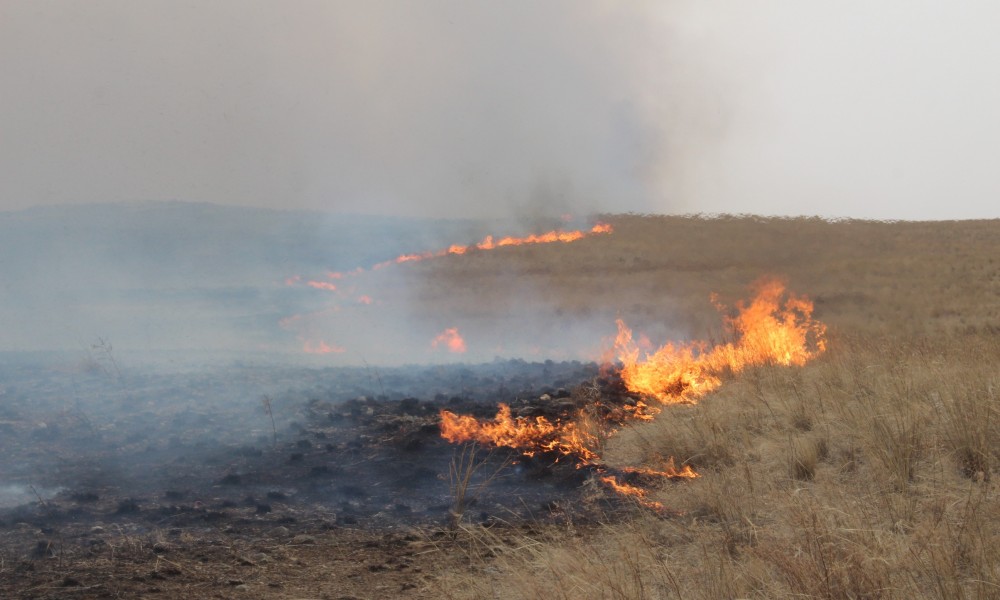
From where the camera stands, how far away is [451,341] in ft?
71.0

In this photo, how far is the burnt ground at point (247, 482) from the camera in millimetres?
5391

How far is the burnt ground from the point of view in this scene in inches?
212

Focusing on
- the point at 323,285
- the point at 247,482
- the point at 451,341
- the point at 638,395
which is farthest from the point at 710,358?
the point at 323,285

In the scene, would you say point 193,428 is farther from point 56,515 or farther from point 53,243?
point 53,243

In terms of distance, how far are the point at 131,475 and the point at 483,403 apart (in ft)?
15.6

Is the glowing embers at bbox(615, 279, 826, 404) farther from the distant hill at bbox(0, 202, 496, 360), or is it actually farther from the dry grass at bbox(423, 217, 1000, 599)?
the distant hill at bbox(0, 202, 496, 360)

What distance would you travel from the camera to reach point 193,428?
9.59m

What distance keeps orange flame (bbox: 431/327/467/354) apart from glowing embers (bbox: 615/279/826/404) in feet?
19.8

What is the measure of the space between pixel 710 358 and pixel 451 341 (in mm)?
9966

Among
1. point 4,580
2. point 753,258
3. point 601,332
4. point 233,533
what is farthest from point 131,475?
point 753,258

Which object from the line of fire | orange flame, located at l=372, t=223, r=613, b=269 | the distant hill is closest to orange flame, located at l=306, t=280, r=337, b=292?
the distant hill

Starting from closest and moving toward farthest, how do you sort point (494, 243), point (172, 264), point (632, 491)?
point (632, 491)
point (494, 243)
point (172, 264)

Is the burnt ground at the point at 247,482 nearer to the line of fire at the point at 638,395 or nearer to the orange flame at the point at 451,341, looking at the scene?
the line of fire at the point at 638,395

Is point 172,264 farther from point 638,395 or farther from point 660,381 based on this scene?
point 638,395
